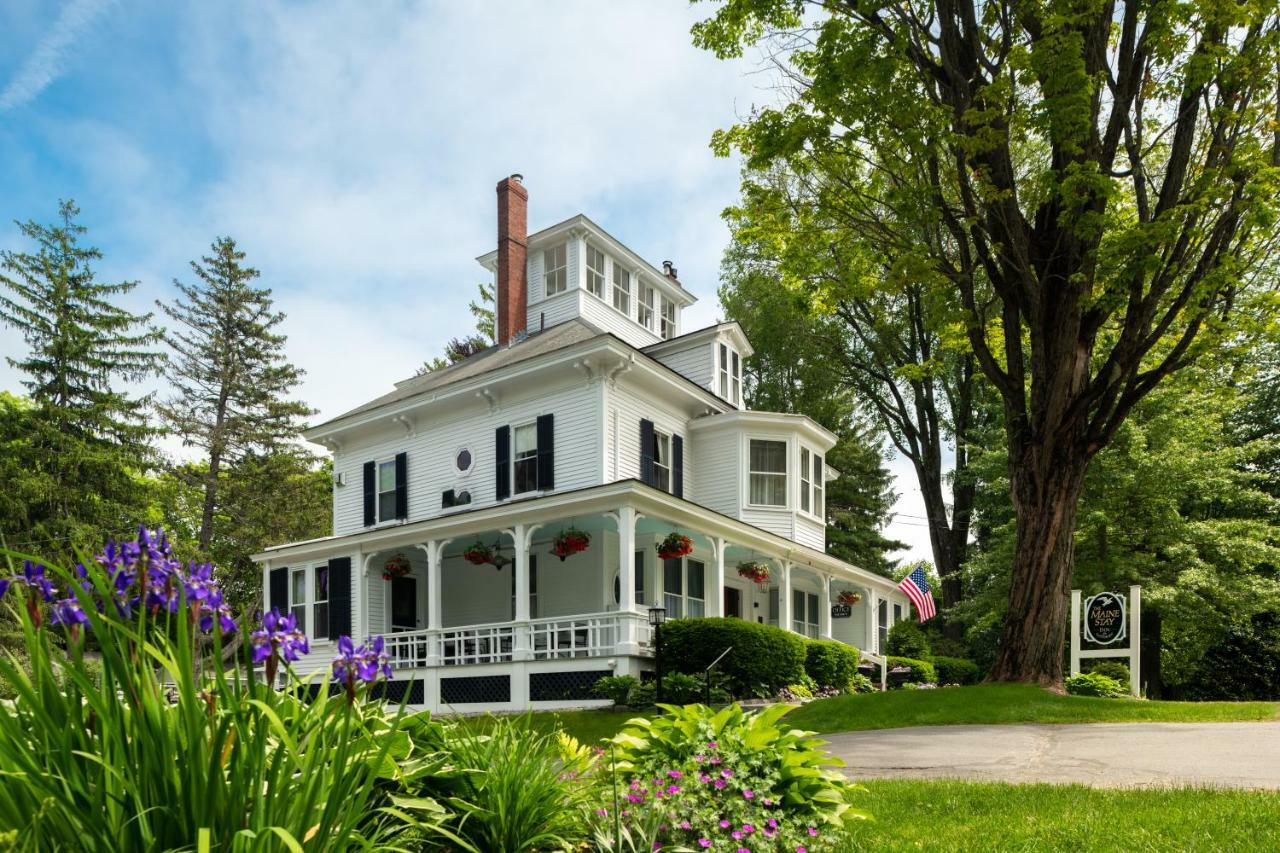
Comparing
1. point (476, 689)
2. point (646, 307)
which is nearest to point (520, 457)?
point (476, 689)

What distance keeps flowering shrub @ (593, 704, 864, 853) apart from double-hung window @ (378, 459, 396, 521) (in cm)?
2151

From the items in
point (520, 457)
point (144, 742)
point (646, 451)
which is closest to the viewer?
point (144, 742)

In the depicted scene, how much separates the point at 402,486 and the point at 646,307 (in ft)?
31.5

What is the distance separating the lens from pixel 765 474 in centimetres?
2508

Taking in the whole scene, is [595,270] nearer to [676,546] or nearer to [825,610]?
[676,546]

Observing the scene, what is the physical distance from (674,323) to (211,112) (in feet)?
77.1

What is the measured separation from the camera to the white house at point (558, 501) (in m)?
20.4

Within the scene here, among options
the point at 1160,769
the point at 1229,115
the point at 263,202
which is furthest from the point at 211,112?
the point at 1229,115

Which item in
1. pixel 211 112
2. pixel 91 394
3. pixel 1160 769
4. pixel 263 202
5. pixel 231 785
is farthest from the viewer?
pixel 91 394

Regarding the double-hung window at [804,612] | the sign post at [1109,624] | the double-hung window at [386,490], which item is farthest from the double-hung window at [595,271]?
the sign post at [1109,624]

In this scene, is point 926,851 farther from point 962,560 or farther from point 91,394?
point 91,394

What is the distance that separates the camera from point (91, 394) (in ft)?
118

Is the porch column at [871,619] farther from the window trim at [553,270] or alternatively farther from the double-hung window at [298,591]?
the double-hung window at [298,591]

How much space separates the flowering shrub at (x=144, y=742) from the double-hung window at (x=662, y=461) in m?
20.3
